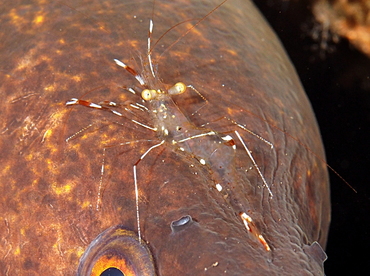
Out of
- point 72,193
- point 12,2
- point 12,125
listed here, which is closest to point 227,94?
point 72,193

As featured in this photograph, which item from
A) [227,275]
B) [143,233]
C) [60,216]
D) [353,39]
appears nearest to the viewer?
[227,275]

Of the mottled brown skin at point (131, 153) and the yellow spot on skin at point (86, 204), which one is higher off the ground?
the mottled brown skin at point (131, 153)

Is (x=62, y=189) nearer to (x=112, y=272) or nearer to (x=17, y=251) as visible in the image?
(x=17, y=251)

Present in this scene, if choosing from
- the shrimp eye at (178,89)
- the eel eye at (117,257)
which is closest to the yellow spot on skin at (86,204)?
the eel eye at (117,257)

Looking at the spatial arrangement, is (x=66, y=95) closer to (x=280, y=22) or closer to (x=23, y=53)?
(x=23, y=53)

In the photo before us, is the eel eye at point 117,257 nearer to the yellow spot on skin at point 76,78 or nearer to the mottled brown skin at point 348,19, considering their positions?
the yellow spot on skin at point 76,78
